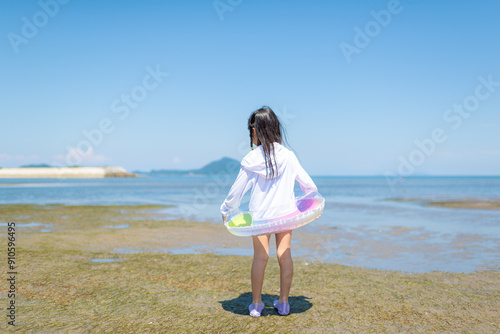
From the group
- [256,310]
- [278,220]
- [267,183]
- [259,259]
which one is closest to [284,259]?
[259,259]

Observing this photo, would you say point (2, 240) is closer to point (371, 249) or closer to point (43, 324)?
point (43, 324)

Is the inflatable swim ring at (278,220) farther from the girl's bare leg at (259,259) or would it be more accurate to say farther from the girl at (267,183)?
the girl's bare leg at (259,259)

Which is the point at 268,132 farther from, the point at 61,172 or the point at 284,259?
the point at 61,172

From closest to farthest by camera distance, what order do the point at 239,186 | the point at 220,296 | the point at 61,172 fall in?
the point at 239,186 < the point at 220,296 < the point at 61,172

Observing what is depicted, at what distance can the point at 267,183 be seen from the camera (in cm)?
455

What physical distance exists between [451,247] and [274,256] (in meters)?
4.99

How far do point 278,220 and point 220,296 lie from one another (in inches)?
73.9

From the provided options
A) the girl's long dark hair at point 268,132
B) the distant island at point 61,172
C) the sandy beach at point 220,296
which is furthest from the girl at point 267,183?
the distant island at point 61,172

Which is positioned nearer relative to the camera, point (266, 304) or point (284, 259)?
point (284, 259)

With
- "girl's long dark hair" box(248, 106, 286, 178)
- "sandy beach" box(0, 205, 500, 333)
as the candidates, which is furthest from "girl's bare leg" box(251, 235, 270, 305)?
"girl's long dark hair" box(248, 106, 286, 178)

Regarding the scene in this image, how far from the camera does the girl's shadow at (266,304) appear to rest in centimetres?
484

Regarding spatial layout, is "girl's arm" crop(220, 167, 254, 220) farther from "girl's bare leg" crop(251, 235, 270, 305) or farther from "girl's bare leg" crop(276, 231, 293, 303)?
"girl's bare leg" crop(276, 231, 293, 303)

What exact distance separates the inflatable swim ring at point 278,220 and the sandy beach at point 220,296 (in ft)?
3.52

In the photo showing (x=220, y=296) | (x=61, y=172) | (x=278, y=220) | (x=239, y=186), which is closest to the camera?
(x=278, y=220)
